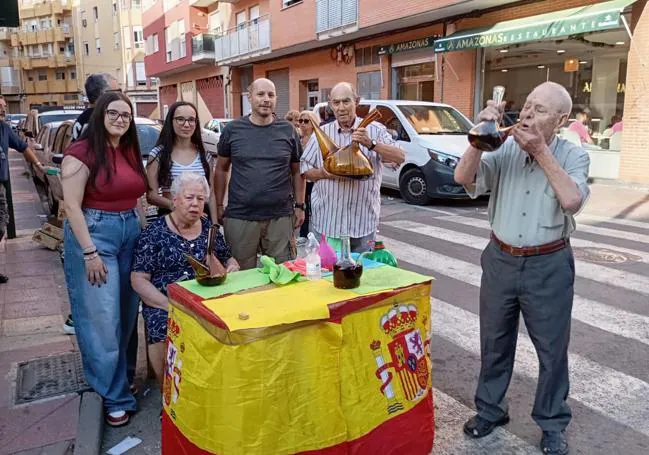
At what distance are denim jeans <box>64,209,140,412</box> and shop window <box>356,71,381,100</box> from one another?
16979 millimetres

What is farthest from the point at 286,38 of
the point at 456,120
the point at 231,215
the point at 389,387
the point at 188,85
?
the point at 389,387

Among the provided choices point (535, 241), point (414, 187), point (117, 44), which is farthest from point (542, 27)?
point (117, 44)

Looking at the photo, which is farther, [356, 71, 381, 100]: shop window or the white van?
[356, 71, 381, 100]: shop window

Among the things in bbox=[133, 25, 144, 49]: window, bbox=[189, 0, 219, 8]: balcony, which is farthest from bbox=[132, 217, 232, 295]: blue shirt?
bbox=[133, 25, 144, 49]: window

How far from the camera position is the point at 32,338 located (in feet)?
14.4

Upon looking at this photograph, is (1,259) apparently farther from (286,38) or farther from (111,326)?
(286,38)

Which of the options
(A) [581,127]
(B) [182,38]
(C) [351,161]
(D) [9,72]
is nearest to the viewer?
(C) [351,161]

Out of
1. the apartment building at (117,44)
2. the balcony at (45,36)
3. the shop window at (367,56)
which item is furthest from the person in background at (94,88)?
the balcony at (45,36)

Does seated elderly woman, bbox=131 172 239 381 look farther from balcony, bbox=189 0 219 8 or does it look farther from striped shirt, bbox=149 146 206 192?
balcony, bbox=189 0 219 8

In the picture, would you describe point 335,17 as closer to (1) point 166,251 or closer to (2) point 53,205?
(2) point 53,205

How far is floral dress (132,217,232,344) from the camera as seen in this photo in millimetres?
3279

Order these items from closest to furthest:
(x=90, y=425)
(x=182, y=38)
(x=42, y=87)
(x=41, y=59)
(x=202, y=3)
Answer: (x=90, y=425), (x=202, y=3), (x=182, y=38), (x=41, y=59), (x=42, y=87)

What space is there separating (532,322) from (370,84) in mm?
17981

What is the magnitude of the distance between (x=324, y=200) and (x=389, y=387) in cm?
159
